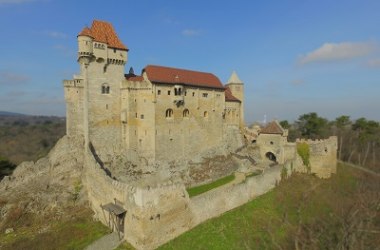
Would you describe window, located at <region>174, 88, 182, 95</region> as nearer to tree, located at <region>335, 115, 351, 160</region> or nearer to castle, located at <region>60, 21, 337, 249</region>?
castle, located at <region>60, 21, 337, 249</region>

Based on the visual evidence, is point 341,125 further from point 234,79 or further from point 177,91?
point 177,91

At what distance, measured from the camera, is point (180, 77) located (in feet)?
124

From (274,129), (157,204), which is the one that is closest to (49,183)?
(157,204)

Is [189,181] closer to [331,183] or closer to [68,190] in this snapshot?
[68,190]

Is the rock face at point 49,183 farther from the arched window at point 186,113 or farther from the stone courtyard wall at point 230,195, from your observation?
the arched window at point 186,113

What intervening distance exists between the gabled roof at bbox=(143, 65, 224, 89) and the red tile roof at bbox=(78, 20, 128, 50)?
4341mm

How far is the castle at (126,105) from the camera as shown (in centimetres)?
3362

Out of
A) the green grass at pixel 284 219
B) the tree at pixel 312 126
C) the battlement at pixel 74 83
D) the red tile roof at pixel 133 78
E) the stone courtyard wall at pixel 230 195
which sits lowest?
the green grass at pixel 284 219

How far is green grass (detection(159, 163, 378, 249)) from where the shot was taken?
75.3 ft

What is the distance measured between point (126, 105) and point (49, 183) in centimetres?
1160

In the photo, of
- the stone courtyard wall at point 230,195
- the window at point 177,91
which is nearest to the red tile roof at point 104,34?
the window at point 177,91

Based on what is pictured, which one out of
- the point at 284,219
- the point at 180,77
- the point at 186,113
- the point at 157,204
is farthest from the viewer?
the point at 186,113

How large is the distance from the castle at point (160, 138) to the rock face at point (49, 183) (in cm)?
90

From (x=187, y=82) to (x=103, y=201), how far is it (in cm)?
1784
